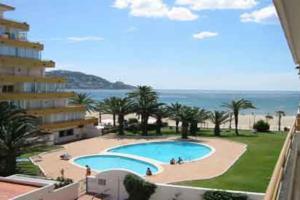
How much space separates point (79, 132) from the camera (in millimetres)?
46875

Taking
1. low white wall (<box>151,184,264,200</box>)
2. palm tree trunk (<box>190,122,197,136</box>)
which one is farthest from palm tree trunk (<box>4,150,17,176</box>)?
palm tree trunk (<box>190,122,197,136</box>)

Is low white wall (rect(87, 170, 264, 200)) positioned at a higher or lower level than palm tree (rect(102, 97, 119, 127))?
lower

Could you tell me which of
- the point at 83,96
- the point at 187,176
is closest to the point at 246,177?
the point at 187,176

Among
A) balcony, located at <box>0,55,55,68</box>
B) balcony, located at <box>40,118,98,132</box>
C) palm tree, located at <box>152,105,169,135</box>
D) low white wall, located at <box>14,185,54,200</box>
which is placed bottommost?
low white wall, located at <box>14,185,54,200</box>

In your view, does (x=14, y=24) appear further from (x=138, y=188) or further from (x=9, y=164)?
(x=138, y=188)

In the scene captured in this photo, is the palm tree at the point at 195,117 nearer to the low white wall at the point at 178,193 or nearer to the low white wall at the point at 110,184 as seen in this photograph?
the low white wall at the point at 110,184

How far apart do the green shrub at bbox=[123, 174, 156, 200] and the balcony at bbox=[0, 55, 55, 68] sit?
68.2ft

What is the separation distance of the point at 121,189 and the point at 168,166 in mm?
7940

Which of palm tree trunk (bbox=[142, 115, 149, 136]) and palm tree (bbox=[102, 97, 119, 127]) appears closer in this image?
palm tree trunk (bbox=[142, 115, 149, 136])

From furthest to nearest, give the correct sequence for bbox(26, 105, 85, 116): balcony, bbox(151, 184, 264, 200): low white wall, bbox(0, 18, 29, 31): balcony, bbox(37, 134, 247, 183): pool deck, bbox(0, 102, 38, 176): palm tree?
bbox(0, 18, 29, 31): balcony < bbox(26, 105, 85, 116): balcony < bbox(37, 134, 247, 183): pool deck < bbox(0, 102, 38, 176): palm tree < bbox(151, 184, 264, 200): low white wall

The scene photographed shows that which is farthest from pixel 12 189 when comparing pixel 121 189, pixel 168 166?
pixel 168 166

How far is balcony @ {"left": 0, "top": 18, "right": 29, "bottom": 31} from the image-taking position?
40.6 m

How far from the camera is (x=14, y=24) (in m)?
41.9

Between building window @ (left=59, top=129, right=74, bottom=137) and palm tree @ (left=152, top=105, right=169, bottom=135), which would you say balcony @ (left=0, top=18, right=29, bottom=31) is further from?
palm tree @ (left=152, top=105, right=169, bottom=135)
